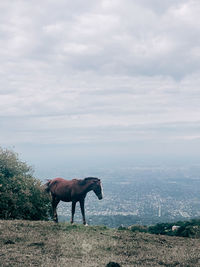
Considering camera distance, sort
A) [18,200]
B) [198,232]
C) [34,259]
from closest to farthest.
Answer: [34,259], [198,232], [18,200]

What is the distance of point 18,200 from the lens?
27172mm

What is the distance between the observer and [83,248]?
46.0 feet

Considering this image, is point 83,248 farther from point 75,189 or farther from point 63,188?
point 63,188

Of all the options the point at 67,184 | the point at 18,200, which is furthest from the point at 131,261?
the point at 18,200

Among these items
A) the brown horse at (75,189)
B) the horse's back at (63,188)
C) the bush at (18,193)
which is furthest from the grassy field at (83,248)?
the bush at (18,193)

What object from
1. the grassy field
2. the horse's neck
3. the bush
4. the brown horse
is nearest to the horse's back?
the brown horse

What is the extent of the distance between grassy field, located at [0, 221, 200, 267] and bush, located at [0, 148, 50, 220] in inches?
319

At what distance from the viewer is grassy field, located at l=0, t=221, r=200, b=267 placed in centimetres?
1192

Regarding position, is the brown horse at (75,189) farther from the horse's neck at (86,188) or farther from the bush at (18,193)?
the bush at (18,193)

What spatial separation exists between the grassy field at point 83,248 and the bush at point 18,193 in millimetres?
8114

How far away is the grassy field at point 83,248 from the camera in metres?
11.9

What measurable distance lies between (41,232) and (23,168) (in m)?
16.2

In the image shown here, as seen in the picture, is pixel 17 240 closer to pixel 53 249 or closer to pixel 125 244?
pixel 53 249

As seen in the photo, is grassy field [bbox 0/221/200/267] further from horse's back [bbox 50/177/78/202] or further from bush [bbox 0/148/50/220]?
bush [bbox 0/148/50/220]
